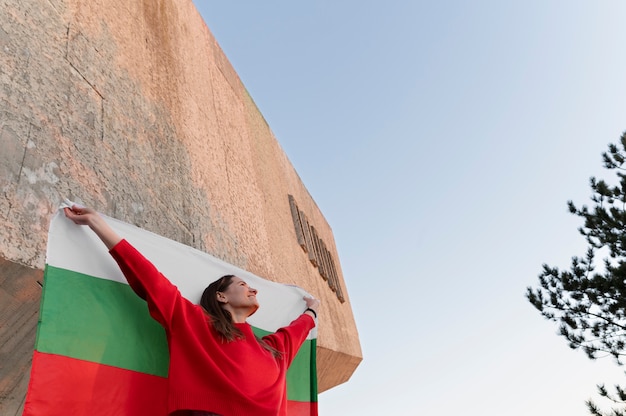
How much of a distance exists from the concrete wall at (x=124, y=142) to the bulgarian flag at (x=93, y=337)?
23 centimetres

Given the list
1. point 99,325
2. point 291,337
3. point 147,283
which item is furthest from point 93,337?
point 291,337

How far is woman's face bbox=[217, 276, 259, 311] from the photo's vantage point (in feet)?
6.81

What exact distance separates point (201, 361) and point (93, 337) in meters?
0.33

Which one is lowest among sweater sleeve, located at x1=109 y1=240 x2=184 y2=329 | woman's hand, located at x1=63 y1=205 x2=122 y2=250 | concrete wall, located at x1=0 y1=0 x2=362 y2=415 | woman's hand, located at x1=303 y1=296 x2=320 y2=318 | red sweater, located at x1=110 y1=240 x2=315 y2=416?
red sweater, located at x1=110 y1=240 x2=315 y2=416

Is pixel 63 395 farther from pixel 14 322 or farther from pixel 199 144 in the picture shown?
pixel 199 144

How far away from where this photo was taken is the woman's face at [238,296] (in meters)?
2.08

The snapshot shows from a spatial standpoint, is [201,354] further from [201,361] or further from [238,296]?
[238,296]

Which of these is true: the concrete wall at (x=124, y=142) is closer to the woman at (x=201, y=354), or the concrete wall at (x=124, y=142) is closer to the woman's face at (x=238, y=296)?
the woman at (x=201, y=354)

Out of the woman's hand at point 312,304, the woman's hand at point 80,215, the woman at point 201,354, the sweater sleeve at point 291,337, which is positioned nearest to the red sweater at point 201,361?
the woman at point 201,354

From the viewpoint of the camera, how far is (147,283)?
179 centimetres

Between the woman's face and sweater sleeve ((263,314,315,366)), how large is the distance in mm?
210

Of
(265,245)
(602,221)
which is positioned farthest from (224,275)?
(602,221)

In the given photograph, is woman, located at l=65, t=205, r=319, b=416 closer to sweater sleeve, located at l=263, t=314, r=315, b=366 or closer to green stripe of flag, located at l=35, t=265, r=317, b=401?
green stripe of flag, located at l=35, t=265, r=317, b=401

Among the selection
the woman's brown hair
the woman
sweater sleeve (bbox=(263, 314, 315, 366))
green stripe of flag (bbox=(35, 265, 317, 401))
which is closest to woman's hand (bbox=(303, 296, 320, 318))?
sweater sleeve (bbox=(263, 314, 315, 366))
